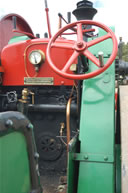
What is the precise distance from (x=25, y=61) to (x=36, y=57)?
0.60ft

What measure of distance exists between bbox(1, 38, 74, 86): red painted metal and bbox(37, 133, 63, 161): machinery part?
581 millimetres

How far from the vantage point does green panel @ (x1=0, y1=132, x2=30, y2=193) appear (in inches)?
38.5

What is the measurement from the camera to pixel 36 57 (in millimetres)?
2523

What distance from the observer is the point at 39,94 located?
2.72m

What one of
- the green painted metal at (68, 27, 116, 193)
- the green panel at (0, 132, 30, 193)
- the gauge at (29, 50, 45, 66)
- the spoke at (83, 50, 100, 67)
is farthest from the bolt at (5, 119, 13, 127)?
the gauge at (29, 50, 45, 66)

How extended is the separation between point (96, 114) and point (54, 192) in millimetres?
→ 892

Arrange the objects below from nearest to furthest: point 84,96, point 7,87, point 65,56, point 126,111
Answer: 1. point 126,111
2. point 84,96
3. point 65,56
4. point 7,87

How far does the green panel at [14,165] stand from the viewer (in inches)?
38.5

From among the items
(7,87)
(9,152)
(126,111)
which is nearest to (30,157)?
(9,152)

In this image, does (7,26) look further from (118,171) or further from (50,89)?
(118,171)

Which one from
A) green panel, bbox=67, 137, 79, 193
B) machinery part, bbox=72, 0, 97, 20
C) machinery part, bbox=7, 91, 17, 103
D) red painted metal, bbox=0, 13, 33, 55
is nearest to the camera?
green panel, bbox=67, 137, 79, 193

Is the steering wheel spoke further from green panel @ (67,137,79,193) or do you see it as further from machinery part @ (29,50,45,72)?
machinery part @ (29,50,45,72)

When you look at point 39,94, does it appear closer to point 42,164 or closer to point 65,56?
point 65,56

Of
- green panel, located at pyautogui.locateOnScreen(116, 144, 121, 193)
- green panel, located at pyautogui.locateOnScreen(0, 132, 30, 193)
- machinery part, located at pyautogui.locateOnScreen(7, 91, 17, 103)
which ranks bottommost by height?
green panel, located at pyautogui.locateOnScreen(116, 144, 121, 193)
